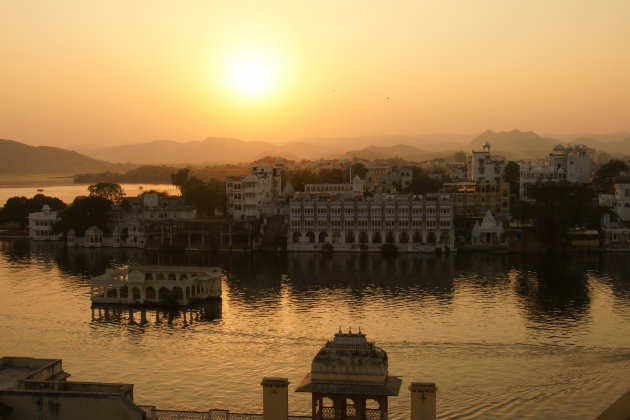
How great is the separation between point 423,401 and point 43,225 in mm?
60462

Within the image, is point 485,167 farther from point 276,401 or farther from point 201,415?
point 276,401

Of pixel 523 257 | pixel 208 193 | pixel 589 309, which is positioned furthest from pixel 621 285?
pixel 208 193

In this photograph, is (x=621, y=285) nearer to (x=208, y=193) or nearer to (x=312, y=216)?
(x=312, y=216)

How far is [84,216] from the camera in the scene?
68.1m

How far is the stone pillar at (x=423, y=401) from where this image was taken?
15.8 m

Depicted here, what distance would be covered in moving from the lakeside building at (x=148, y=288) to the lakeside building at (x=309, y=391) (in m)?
20.8

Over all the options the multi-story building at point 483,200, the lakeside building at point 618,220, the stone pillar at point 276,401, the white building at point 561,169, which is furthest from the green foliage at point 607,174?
the stone pillar at point 276,401

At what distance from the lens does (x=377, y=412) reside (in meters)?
16.1

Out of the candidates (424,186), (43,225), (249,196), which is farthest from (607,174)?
(43,225)

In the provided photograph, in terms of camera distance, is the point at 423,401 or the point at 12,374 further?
the point at 12,374

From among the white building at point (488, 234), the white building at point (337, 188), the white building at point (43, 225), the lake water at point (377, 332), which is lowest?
the lake water at point (377, 332)

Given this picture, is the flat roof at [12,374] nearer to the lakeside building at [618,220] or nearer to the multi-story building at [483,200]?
the lakeside building at [618,220]

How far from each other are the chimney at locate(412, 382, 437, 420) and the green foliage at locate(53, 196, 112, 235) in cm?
5508

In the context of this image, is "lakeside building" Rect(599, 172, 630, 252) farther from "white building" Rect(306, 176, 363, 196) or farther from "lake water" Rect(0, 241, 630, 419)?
"white building" Rect(306, 176, 363, 196)
